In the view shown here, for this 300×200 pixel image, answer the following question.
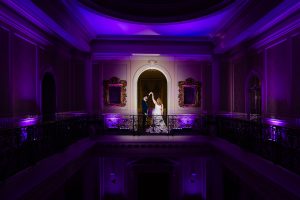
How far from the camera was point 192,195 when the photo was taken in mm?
11086

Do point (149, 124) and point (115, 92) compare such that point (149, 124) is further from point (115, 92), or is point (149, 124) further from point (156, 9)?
point (156, 9)

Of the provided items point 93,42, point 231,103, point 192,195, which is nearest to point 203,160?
point 192,195

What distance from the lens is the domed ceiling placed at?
7.43m

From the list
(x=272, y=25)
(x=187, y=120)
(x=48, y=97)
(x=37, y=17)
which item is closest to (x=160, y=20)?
(x=272, y=25)

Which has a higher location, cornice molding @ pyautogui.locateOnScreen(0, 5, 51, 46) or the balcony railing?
cornice molding @ pyautogui.locateOnScreen(0, 5, 51, 46)

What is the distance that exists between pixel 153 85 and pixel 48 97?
5.94 meters

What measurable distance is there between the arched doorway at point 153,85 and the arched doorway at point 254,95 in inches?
193

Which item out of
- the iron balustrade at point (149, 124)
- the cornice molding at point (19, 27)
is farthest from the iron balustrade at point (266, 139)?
the cornice molding at point (19, 27)

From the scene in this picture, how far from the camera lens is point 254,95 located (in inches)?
348

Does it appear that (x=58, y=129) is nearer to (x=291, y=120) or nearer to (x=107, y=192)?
(x=107, y=192)

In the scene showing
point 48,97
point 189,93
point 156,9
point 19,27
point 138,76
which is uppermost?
point 156,9

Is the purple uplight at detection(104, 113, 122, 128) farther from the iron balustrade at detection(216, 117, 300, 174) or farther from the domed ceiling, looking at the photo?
the domed ceiling

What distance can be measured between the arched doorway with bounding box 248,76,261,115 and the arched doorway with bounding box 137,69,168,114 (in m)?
4.89

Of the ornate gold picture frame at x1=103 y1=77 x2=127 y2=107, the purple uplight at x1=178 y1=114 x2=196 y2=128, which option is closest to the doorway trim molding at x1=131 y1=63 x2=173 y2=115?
the ornate gold picture frame at x1=103 y1=77 x2=127 y2=107
